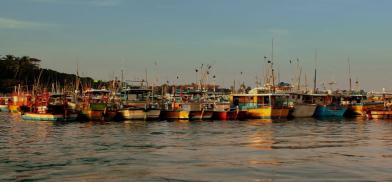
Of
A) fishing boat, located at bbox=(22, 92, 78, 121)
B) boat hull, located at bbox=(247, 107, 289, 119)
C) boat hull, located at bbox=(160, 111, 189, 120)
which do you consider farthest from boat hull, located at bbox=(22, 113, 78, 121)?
boat hull, located at bbox=(247, 107, 289, 119)

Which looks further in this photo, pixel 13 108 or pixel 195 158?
pixel 13 108

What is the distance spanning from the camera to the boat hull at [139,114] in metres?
72.3

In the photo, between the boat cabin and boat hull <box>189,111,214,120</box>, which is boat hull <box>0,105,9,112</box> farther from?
boat hull <box>189,111,214,120</box>

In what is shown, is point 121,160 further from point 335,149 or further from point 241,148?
point 335,149

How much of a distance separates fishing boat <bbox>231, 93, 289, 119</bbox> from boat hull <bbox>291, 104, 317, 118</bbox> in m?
1.75

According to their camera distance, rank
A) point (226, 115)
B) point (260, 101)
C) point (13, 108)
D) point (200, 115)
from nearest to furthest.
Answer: point (200, 115), point (226, 115), point (260, 101), point (13, 108)

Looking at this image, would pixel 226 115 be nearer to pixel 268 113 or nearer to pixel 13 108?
pixel 268 113

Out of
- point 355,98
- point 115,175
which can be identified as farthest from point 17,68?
point 115,175

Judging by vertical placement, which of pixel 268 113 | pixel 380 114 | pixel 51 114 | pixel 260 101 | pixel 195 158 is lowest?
pixel 195 158

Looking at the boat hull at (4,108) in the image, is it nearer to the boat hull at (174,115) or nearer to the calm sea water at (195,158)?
the boat hull at (174,115)

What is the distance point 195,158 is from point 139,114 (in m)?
43.3

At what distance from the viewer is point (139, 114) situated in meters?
72.6

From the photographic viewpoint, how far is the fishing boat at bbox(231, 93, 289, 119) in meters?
78.4

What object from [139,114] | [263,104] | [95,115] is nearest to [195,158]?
[139,114]
